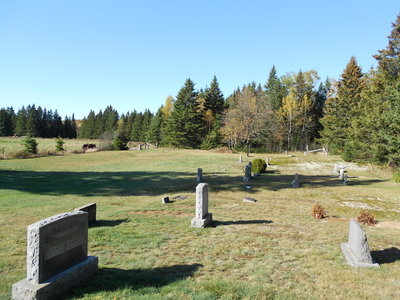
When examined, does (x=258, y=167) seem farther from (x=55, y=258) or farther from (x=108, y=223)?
(x=55, y=258)

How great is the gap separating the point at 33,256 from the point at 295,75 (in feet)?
225

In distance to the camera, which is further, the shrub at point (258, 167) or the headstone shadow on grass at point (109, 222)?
the shrub at point (258, 167)

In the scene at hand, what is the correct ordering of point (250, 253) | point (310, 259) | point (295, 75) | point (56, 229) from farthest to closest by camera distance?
point (295, 75) → point (250, 253) → point (310, 259) → point (56, 229)

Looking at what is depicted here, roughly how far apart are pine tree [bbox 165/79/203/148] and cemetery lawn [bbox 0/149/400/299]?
153 feet

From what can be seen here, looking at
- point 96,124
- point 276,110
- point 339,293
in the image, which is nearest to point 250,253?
point 339,293

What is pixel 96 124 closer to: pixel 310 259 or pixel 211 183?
pixel 211 183

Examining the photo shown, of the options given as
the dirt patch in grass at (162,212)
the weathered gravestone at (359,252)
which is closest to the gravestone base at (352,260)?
the weathered gravestone at (359,252)

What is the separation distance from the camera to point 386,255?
7.11m

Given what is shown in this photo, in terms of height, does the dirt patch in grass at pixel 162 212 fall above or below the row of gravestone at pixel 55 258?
below

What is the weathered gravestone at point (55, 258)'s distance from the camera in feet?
14.1

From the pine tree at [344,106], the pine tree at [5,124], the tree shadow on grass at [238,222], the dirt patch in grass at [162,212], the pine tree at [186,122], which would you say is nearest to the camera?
the tree shadow on grass at [238,222]

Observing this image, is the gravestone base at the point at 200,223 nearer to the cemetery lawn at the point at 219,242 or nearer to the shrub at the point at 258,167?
the cemetery lawn at the point at 219,242

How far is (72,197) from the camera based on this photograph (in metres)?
15.6

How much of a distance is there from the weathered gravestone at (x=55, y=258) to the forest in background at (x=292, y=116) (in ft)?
116
